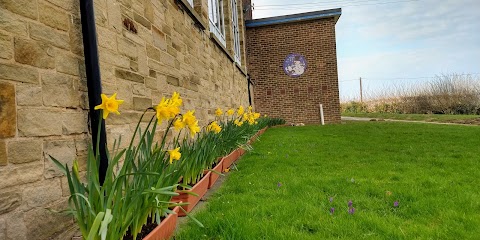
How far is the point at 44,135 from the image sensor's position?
171cm

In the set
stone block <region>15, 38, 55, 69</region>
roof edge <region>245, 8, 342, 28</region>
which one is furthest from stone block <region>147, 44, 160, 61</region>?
roof edge <region>245, 8, 342, 28</region>

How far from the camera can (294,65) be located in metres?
13.3

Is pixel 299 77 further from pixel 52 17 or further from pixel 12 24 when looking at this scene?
pixel 12 24

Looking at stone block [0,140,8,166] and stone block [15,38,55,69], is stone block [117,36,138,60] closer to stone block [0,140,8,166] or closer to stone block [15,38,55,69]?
stone block [15,38,55,69]

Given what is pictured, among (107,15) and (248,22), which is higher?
(248,22)

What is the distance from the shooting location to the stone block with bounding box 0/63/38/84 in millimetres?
1479

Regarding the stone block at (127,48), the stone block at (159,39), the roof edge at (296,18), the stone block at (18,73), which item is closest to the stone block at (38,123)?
the stone block at (18,73)

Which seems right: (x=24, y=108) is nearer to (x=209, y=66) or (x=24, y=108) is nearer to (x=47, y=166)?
(x=47, y=166)

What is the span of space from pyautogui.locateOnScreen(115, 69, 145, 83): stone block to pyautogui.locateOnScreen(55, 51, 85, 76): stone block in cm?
40

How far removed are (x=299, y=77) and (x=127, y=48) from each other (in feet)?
36.9

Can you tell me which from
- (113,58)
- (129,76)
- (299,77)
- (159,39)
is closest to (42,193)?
(113,58)

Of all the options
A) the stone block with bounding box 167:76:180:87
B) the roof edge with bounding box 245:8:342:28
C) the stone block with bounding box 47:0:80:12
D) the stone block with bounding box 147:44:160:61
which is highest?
the roof edge with bounding box 245:8:342:28

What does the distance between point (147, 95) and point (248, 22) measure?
1137cm

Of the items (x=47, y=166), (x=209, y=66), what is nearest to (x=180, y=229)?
(x=47, y=166)
